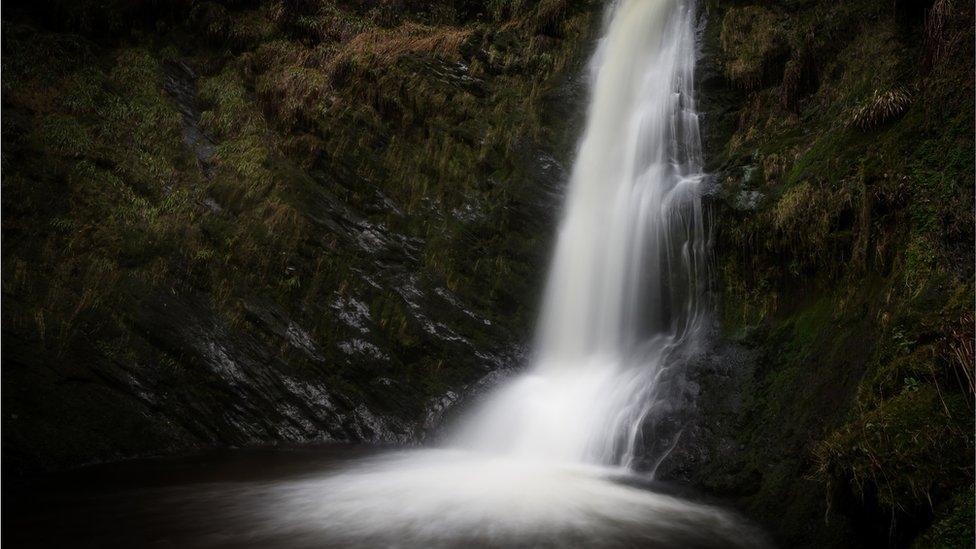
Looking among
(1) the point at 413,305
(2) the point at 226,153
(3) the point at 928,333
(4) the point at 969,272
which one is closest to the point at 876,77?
(4) the point at 969,272

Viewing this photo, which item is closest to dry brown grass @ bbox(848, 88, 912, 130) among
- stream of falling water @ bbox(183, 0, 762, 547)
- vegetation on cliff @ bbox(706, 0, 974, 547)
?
vegetation on cliff @ bbox(706, 0, 974, 547)

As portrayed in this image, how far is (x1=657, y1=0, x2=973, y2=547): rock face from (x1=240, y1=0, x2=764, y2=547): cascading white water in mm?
630

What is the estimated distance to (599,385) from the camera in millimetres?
8383

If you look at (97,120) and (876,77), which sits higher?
(876,77)

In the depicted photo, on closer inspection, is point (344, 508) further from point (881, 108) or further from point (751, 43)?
point (751, 43)

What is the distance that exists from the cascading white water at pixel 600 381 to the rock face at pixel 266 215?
0.80m

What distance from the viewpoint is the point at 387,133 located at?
433 inches

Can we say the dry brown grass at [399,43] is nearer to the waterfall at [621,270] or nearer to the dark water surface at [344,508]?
the waterfall at [621,270]

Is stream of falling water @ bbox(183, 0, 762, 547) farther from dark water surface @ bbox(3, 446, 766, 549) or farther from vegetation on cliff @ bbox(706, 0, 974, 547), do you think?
vegetation on cliff @ bbox(706, 0, 974, 547)

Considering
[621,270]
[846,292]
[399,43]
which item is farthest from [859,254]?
[399,43]

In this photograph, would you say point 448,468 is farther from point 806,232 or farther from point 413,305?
point 806,232

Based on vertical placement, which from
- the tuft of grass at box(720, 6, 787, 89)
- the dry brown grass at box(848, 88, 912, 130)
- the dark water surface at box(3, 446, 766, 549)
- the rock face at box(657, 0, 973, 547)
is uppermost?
the tuft of grass at box(720, 6, 787, 89)

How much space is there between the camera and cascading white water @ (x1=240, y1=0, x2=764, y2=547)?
16.1 feet

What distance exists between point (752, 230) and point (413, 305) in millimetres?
5463
